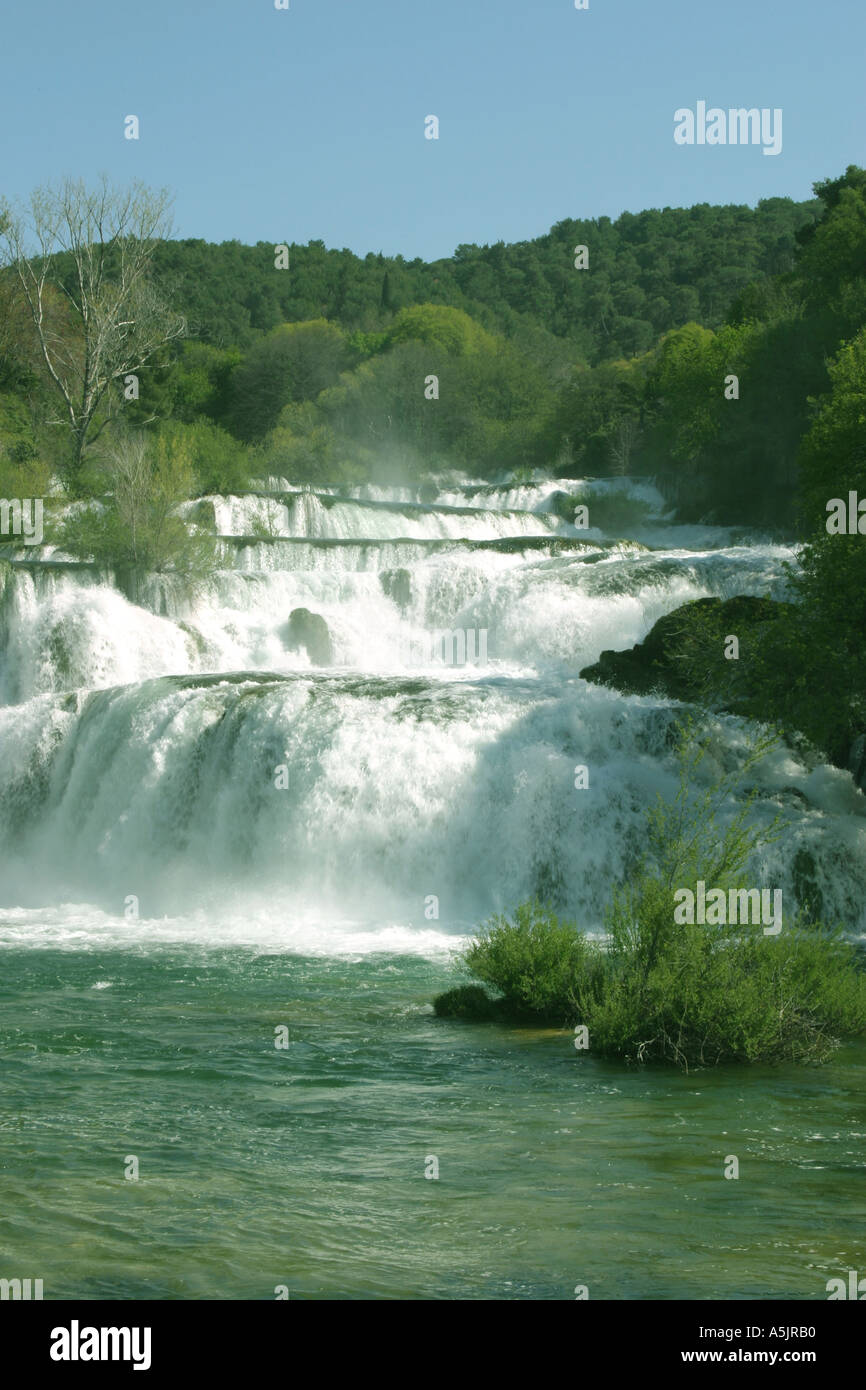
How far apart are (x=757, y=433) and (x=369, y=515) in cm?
1278

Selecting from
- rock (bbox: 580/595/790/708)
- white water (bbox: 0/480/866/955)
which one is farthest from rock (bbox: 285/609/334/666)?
rock (bbox: 580/595/790/708)

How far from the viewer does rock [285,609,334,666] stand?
29.7 metres

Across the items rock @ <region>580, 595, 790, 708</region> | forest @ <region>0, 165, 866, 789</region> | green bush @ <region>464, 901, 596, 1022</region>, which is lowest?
green bush @ <region>464, 901, 596, 1022</region>

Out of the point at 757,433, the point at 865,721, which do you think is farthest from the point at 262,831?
the point at 757,433

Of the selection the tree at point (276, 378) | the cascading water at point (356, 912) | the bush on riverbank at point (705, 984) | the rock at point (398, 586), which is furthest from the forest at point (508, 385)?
the bush on riverbank at point (705, 984)

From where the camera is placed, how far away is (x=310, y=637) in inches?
1169

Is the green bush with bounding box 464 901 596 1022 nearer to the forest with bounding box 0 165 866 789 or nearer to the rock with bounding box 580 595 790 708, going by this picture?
the forest with bounding box 0 165 866 789

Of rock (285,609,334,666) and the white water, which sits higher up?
rock (285,609,334,666)

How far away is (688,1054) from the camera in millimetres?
11195

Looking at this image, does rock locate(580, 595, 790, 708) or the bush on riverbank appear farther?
rock locate(580, 595, 790, 708)

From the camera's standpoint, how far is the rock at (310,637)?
29.7 meters

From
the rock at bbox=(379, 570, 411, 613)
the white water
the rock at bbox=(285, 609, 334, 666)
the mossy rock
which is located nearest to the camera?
the mossy rock

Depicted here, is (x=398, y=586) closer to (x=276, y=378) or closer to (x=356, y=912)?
(x=356, y=912)

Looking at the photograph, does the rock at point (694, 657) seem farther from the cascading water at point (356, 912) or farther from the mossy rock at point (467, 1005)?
the mossy rock at point (467, 1005)
